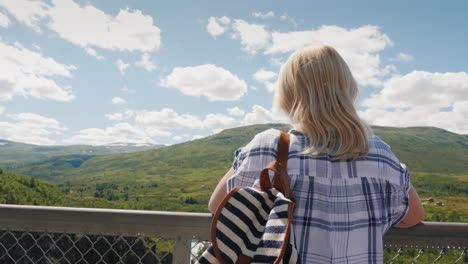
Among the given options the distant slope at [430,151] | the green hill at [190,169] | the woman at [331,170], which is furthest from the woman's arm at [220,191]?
the distant slope at [430,151]

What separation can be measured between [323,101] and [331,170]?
329 mm

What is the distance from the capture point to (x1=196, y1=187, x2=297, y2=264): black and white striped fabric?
4.20 ft

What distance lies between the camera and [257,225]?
1384 mm

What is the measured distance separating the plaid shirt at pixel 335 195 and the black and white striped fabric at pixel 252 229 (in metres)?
0.14

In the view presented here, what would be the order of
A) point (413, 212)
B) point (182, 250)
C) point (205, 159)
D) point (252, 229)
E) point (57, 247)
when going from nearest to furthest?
point (252, 229), point (413, 212), point (182, 250), point (57, 247), point (205, 159)

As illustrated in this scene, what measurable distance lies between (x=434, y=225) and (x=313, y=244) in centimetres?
84

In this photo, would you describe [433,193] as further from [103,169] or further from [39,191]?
[103,169]

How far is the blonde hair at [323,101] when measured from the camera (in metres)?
1.58

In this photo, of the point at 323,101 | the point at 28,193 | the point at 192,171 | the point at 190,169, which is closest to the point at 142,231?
the point at 323,101

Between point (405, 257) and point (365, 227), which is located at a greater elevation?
point (365, 227)

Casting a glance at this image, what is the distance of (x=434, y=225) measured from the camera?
6.22ft

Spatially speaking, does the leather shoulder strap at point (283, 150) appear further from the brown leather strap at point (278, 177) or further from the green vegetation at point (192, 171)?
the green vegetation at point (192, 171)

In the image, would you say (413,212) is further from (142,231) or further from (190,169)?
(190,169)

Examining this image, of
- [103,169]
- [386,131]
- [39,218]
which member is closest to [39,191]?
[39,218]
